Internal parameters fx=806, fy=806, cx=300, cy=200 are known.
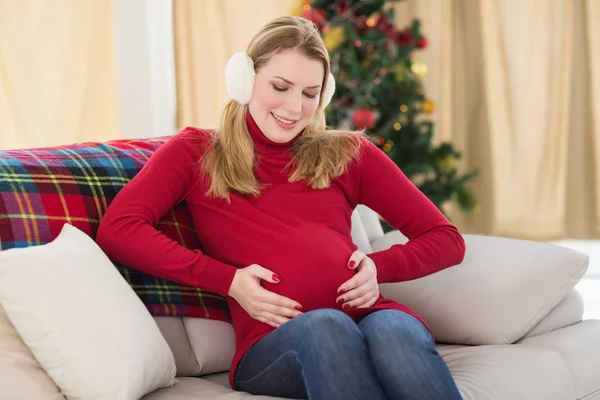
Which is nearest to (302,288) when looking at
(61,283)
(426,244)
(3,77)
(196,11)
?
Result: (426,244)

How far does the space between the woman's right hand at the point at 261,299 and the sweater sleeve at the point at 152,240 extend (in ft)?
0.12

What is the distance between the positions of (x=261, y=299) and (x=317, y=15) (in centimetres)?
246

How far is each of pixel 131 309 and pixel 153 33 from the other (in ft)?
10.1

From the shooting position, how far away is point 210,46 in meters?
4.50

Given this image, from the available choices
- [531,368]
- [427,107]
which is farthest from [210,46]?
[531,368]

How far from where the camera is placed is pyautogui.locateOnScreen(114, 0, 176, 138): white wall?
13.8 feet

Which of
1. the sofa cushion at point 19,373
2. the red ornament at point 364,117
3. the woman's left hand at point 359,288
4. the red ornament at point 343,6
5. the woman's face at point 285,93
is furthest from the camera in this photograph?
the red ornament at point 343,6

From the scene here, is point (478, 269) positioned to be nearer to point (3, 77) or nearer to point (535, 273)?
point (535, 273)

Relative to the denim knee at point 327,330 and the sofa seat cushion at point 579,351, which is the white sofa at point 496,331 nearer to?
the sofa seat cushion at point 579,351

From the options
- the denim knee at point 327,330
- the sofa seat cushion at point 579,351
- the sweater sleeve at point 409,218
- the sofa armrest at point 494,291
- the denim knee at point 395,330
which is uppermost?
the sweater sleeve at point 409,218

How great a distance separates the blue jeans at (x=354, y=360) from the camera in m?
1.40

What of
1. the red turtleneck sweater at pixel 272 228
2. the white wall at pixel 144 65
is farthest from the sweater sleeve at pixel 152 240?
the white wall at pixel 144 65

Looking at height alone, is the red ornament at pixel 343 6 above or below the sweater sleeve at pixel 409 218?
above

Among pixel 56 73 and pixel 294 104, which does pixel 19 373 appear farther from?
pixel 56 73
